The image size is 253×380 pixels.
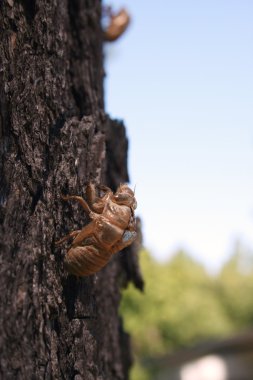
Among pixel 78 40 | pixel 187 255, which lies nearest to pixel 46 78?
pixel 78 40

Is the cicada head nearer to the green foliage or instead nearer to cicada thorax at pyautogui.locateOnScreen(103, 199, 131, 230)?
cicada thorax at pyautogui.locateOnScreen(103, 199, 131, 230)

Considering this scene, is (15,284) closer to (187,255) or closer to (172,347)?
(172,347)

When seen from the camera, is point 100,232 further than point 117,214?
No

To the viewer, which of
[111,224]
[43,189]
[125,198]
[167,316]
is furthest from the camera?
[167,316]

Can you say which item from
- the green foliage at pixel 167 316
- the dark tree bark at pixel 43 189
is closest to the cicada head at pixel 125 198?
the dark tree bark at pixel 43 189

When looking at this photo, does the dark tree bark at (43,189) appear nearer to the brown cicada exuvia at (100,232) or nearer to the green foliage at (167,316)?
the brown cicada exuvia at (100,232)

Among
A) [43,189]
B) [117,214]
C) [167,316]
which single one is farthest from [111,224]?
[167,316]

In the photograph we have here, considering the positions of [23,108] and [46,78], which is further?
[46,78]

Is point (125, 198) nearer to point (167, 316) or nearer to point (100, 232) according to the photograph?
point (100, 232)

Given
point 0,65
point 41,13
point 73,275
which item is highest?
point 41,13
